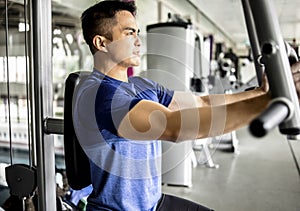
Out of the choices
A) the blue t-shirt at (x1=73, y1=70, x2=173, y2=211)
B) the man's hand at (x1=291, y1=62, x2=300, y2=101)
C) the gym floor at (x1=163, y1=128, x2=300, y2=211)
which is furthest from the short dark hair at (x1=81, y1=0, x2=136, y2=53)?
the gym floor at (x1=163, y1=128, x2=300, y2=211)

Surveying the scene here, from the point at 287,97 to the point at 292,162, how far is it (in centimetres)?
397

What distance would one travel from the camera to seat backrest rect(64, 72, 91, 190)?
45.6 inches

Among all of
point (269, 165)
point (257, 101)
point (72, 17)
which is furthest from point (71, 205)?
point (72, 17)

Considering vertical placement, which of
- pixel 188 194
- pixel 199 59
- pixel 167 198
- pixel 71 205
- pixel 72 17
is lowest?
pixel 188 194

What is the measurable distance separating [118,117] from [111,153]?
0.26 m

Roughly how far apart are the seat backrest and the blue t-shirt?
39 millimetres

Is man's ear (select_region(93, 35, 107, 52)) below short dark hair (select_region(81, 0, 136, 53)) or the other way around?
below

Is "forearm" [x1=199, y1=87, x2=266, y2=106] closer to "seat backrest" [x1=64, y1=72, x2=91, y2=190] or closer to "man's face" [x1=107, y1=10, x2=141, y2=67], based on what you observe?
"man's face" [x1=107, y1=10, x2=141, y2=67]

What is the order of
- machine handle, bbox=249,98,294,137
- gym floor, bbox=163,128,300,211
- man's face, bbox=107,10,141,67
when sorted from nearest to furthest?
machine handle, bbox=249,98,294,137 → man's face, bbox=107,10,141,67 → gym floor, bbox=163,128,300,211

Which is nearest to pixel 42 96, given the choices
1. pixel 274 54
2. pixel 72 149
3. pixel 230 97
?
pixel 72 149

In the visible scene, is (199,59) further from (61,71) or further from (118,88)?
(61,71)

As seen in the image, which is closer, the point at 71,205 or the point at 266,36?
the point at 266,36

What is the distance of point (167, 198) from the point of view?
1.36 m

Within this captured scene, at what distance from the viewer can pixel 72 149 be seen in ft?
3.81
